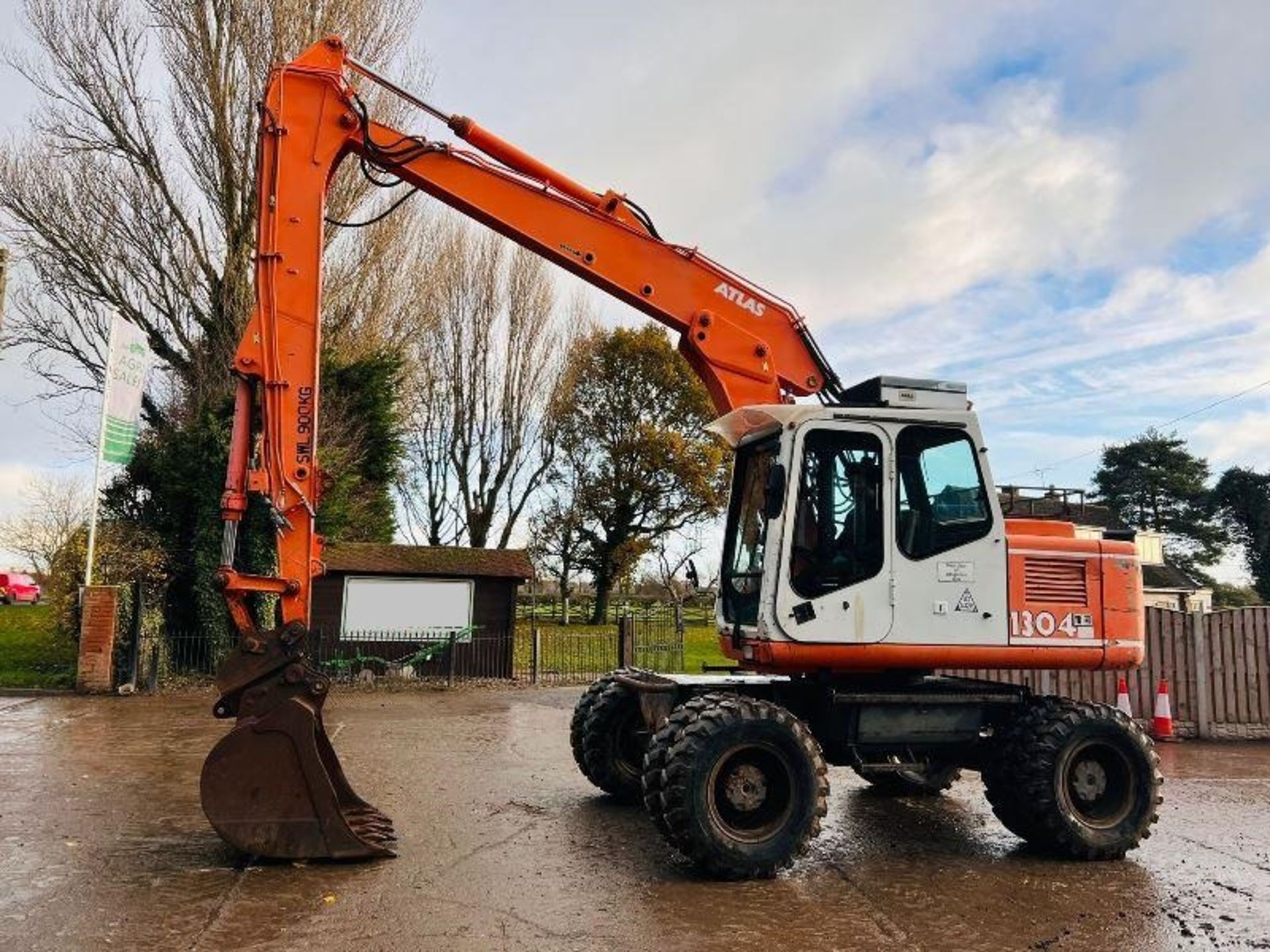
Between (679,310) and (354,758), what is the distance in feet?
17.2

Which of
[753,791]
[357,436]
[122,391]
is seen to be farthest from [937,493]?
[357,436]

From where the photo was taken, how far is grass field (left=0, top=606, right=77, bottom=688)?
14.5 metres

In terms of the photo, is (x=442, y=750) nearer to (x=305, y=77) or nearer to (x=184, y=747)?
(x=184, y=747)

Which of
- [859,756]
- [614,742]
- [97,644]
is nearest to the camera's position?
[859,756]

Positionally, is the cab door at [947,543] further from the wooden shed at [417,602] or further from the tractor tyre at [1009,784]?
the wooden shed at [417,602]

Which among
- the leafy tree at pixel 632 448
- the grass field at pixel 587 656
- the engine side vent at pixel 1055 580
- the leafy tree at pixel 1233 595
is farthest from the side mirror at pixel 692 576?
the leafy tree at pixel 1233 595

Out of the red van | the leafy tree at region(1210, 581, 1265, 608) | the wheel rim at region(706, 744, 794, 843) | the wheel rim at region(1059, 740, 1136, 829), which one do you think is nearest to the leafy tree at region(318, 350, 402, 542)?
the wheel rim at region(706, 744, 794, 843)

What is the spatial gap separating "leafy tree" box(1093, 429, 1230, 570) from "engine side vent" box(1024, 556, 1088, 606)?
4329 cm

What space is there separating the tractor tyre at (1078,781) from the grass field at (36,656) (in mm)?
13619

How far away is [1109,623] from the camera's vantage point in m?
6.38

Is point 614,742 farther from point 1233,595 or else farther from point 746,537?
point 1233,595

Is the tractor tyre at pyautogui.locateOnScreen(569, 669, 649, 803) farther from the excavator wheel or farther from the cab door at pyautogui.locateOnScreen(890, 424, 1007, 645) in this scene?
the cab door at pyautogui.locateOnScreen(890, 424, 1007, 645)

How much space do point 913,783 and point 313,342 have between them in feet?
18.7

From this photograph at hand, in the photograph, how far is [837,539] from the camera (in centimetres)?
607
